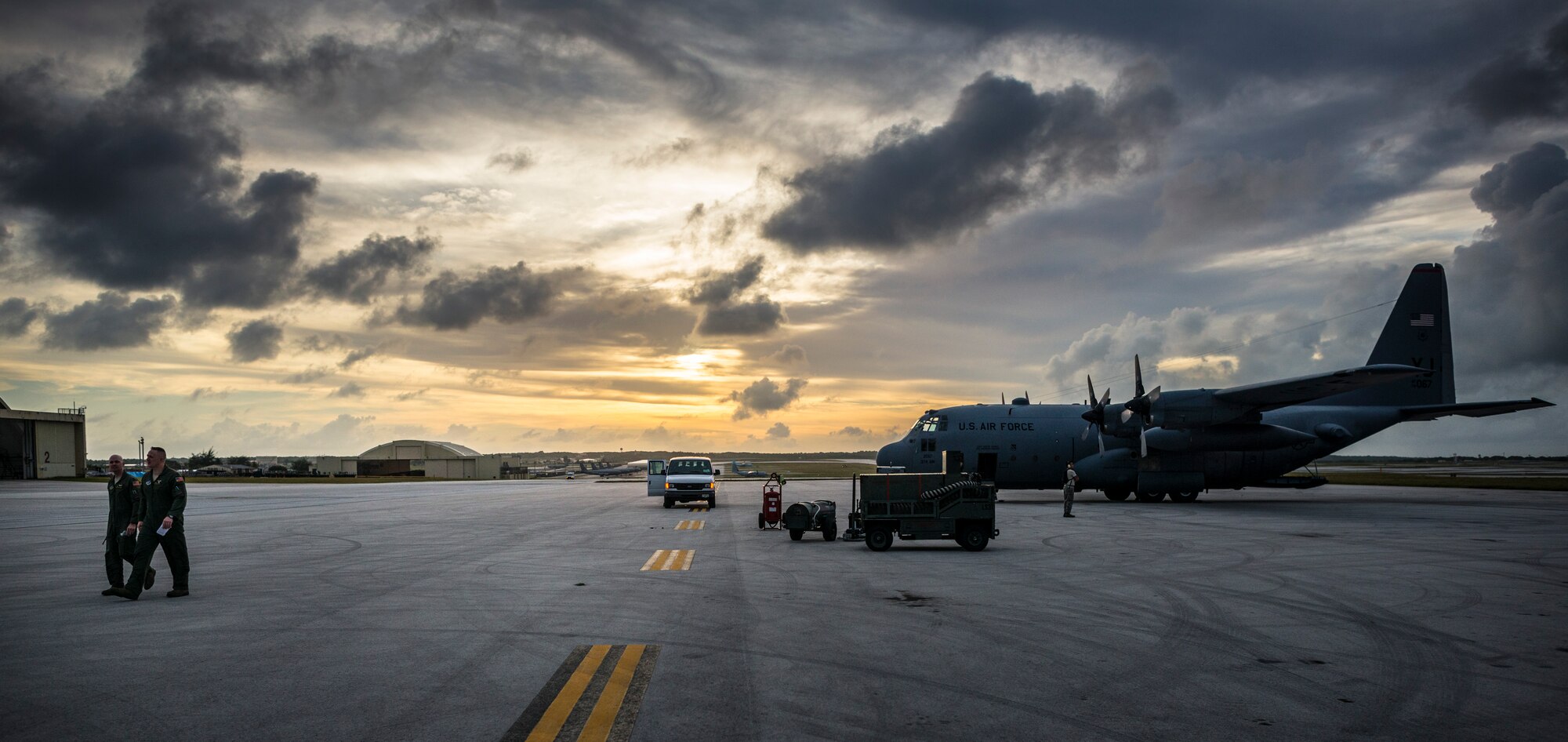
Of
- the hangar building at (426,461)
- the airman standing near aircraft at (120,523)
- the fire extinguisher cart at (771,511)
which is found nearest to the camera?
the airman standing near aircraft at (120,523)

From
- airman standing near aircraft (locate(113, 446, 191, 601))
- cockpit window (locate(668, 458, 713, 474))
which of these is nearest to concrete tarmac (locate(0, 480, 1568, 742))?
airman standing near aircraft (locate(113, 446, 191, 601))

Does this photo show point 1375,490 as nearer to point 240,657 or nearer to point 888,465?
point 888,465

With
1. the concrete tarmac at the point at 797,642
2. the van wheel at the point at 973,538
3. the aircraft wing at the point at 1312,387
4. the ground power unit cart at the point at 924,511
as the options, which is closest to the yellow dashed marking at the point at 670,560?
the concrete tarmac at the point at 797,642

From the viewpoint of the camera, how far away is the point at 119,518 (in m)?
13.7

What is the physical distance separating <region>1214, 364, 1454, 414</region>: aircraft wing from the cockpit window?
2125cm

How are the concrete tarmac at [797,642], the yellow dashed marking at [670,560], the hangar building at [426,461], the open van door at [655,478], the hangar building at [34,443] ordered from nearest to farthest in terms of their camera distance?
the concrete tarmac at [797,642]
the yellow dashed marking at [670,560]
the open van door at [655,478]
the hangar building at [34,443]
the hangar building at [426,461]

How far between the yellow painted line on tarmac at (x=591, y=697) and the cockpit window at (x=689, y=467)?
1131 inches

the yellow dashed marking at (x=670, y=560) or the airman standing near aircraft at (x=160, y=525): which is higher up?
the airman standing near aircraft at (x=160, y=525)

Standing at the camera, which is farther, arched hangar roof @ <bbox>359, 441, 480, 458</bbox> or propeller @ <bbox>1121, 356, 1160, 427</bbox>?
arched hangar roof @ <bbox>359, 441, 480, 458</bbox>

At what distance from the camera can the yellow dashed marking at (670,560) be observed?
16.5 m

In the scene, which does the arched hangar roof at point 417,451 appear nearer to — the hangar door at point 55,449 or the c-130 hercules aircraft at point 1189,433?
the hangar door at point 55,449

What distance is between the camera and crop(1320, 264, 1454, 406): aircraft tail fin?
38.2m

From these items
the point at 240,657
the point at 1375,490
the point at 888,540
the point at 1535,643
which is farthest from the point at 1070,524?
the point at 1375,490

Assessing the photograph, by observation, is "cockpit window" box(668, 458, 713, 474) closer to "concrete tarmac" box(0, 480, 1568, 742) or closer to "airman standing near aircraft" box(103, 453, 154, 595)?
"concrete tarmac" box(0, 480, 1568, 742)
